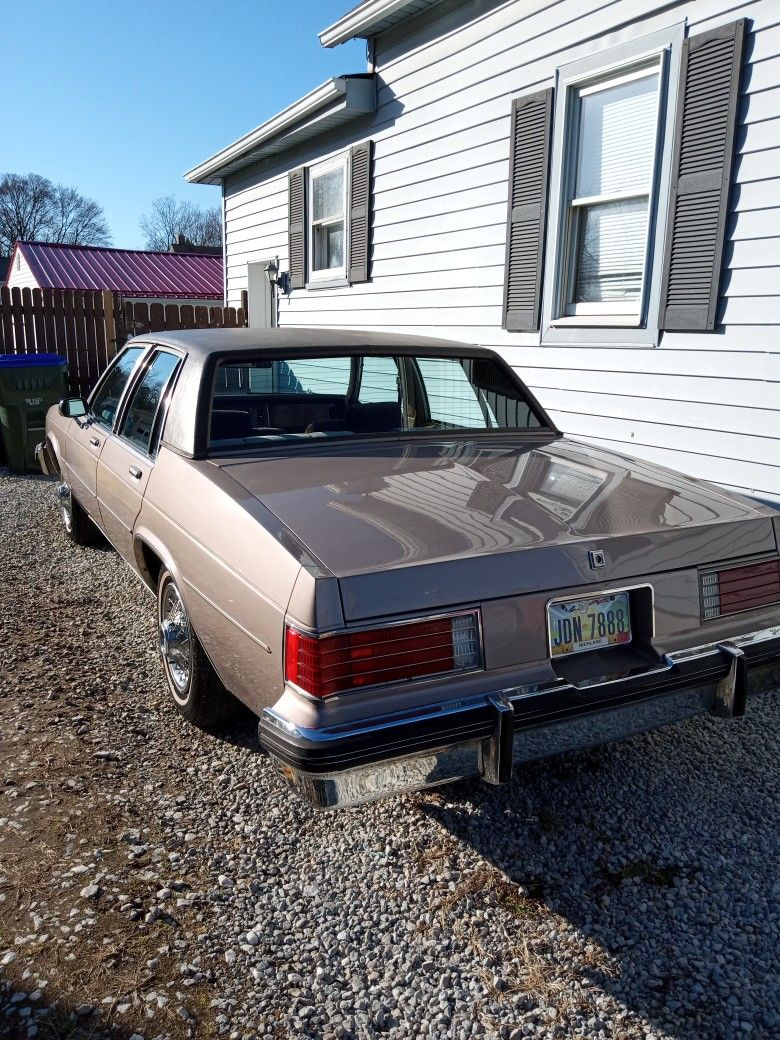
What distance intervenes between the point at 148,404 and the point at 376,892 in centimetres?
239

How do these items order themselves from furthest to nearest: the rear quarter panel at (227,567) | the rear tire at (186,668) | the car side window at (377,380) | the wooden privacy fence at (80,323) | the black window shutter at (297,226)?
the wooden privacy fence at (80,323) → the black window shutter at (297,226) → the car side window at (377,380) → the rear tire at (186,668) → the rear quarter panel at (227,567)

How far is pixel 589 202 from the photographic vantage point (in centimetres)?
545

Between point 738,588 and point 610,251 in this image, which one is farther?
point 610,251

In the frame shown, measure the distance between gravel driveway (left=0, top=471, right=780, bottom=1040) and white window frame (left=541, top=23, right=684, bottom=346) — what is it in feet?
9.12

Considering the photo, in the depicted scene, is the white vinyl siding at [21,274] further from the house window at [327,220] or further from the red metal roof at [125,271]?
the house window at [327,220]

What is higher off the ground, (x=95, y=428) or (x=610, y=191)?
(x=610, y=191)

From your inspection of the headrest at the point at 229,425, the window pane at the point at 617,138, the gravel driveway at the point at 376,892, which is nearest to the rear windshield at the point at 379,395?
the headrest at the point at 229,425

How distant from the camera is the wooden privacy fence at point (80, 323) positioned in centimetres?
1009

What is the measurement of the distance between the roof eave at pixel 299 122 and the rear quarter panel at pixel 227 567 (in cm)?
587

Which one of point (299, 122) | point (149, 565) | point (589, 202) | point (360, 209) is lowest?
point (149, 565)

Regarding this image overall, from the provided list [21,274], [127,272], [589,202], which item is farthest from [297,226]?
[21,274]

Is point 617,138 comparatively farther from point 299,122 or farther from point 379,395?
point 299,122

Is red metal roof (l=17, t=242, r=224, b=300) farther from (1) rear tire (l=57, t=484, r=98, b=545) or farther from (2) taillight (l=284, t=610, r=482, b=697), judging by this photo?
(2) taillight (l=284, t=610, r=482, b=697)

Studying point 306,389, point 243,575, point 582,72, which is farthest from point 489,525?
point 582,72
